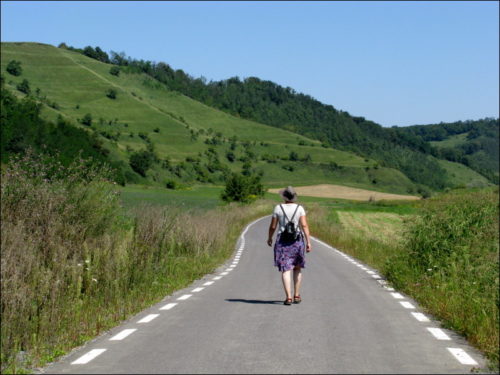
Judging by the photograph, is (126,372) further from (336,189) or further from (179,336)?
(336,189)

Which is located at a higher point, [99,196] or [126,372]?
[99,196]

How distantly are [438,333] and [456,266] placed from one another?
5864 millimetres

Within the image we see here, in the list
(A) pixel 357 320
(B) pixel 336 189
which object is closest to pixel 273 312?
(A) pixel 357 320

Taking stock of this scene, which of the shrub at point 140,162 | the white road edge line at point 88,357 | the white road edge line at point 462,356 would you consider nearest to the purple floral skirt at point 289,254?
the white road edge line at point 462,356

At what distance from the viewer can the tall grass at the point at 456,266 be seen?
1031 centimetres

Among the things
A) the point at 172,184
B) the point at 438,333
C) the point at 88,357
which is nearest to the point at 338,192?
the point at 172,184

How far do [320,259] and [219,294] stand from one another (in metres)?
11.2

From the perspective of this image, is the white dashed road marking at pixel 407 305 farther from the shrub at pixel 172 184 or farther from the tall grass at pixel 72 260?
the shrub at pixel 172 184

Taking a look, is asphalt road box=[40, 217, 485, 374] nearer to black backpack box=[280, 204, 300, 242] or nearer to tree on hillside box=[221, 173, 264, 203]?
black backpack box=[280, 204, 300, 242]

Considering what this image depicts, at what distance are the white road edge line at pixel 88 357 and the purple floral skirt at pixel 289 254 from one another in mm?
4846

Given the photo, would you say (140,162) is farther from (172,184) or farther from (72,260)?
(72,260)

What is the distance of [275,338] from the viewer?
9391 millimetres

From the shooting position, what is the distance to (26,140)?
112 metres

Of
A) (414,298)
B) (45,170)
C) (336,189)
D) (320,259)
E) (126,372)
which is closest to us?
(126,372)
